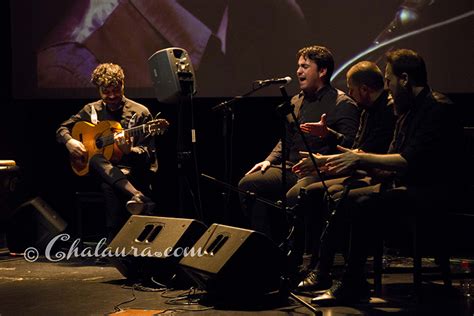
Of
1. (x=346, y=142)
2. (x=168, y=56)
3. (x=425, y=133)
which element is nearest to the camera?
(x=425, y=133)

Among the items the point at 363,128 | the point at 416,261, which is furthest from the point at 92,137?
the point at 416,261

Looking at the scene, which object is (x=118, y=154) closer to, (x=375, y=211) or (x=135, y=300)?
(x=135, y=300)

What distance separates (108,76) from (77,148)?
1.96ft

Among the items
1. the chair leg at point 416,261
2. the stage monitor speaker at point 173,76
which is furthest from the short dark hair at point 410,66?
the stage monitor speaker at point 173,76

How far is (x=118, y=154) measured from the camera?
5.77 metres

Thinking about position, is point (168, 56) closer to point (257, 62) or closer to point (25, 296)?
point (257, 62)

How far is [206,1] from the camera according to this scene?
6277mm

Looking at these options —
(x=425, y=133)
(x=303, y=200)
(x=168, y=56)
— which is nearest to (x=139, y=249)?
(x=303, y=200)

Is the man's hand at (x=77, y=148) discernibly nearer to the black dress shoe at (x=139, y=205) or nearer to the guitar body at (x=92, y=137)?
the guitar body at (x=92, y=137)

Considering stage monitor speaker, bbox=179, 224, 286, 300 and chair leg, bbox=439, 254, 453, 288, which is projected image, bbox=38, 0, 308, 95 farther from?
stage monitor speaker, bbox=179, 224, 286, 300

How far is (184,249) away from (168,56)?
4.78 ft

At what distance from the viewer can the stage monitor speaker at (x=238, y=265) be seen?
147 inches

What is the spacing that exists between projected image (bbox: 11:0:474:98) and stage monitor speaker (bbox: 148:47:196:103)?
105cm

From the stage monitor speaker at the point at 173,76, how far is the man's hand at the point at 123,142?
62 centimetres
